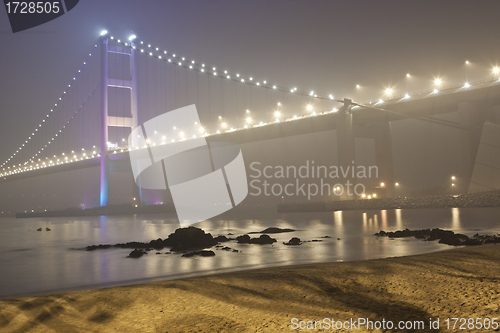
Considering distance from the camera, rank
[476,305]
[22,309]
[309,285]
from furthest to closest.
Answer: [309,285]
[22,309]
[476,305]

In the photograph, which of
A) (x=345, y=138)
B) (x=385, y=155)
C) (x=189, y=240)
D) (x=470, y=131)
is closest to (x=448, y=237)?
(x=189, y=240)

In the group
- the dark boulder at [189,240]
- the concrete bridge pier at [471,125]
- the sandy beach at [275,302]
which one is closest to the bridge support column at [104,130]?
the dark boulder at [189,240]

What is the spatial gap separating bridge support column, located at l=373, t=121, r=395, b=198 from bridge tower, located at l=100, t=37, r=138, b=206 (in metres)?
→ 23.8

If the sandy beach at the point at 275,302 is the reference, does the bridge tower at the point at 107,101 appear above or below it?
above

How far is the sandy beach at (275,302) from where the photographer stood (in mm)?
3373

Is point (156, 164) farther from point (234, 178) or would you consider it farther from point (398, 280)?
point (398, 280)

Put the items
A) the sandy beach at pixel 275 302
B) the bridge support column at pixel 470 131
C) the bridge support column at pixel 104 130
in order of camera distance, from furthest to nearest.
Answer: the bridge support column at pixel 104 130 < the bridge support column at pixel 470 131 < the sandy beach at pixel 275 302

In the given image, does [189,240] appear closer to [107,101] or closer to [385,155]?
[385,155]

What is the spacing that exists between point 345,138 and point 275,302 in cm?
2813

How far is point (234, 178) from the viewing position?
48.7 meters

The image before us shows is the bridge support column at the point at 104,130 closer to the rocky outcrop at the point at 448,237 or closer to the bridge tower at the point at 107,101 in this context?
the bridge tower at the point at 107,101

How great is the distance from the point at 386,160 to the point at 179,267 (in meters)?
27.9

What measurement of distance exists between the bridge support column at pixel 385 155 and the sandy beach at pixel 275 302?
2894 centimetres

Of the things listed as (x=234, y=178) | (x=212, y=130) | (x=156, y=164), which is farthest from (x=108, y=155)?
(x=234, y=178)
